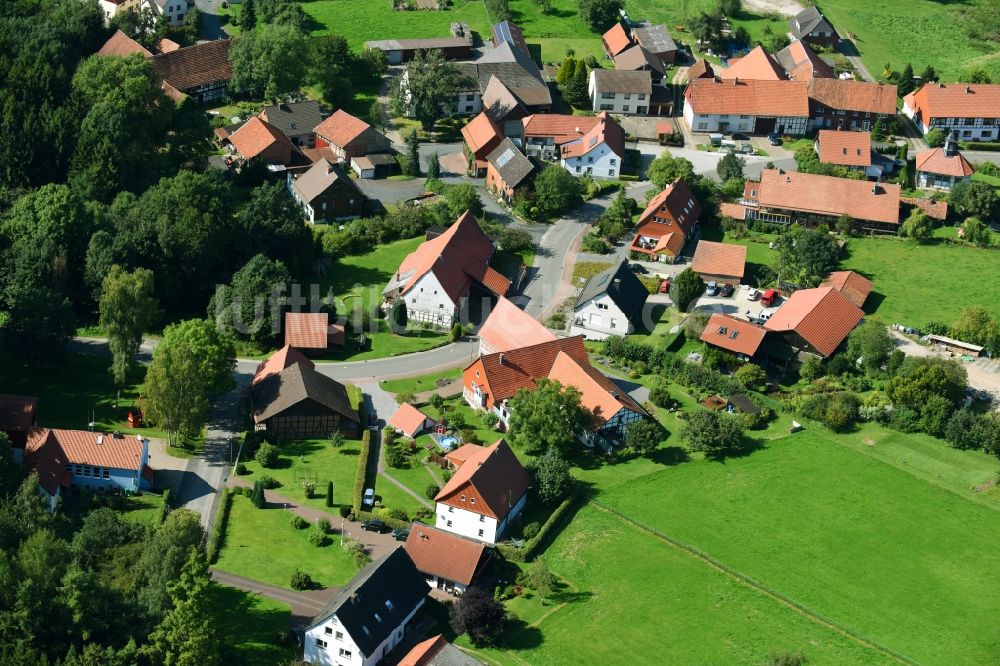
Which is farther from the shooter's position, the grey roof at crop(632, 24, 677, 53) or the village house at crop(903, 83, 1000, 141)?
the grey roof at crop(632, 24, 677, 53)

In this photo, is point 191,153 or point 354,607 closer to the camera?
point 354,607

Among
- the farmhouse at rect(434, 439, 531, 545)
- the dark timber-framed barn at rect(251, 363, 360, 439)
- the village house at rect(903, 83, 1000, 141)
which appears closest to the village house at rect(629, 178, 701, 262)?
the dark timber-framed barn at rect(251, 363, 360, 439)

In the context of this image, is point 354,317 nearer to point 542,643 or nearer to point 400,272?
point 400,272

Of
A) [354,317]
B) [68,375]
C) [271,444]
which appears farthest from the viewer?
[354,317]

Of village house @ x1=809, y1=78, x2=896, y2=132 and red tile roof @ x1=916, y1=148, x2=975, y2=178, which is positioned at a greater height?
village house @ x1=809, y1=78, x2=896, y2=132

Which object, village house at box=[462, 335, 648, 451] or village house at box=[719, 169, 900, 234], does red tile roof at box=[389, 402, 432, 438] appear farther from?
village house at box=[719, 169, 900, 234]

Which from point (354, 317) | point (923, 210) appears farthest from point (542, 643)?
point (923, 210)
